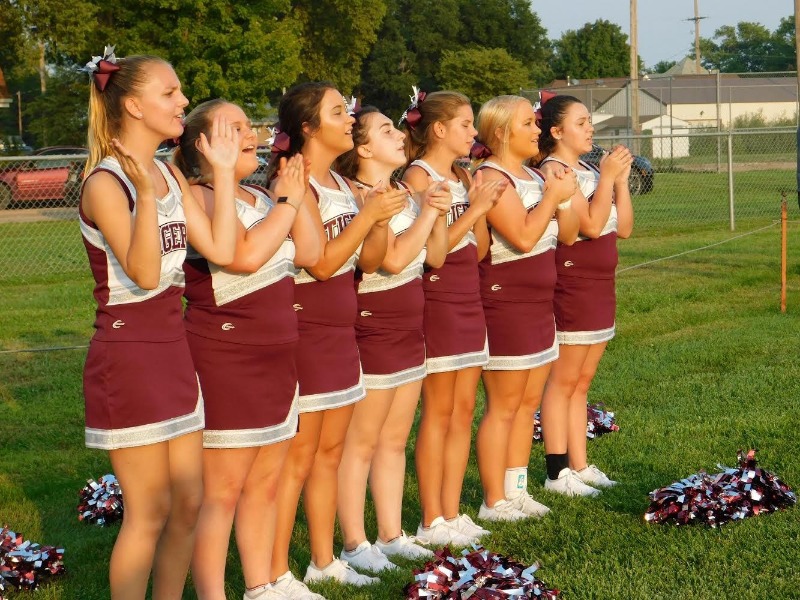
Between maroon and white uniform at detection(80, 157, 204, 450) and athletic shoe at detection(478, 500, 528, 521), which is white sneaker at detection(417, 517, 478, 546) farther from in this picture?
maroon and white uniform at detection(80, 157, 204, 450)

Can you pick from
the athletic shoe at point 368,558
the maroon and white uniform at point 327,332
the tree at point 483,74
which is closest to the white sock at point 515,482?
the athletic shoe at point 368,558

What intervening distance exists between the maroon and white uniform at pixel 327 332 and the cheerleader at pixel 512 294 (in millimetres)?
1104

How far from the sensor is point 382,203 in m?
4.32

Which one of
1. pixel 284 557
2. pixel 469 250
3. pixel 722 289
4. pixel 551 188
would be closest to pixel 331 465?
pixel 284 557

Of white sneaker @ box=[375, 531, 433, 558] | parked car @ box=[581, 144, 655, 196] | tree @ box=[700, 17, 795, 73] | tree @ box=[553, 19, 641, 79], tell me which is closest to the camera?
white sneaker @ box=[375, 531, 433, 558]

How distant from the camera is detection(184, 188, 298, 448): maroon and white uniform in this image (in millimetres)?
4008

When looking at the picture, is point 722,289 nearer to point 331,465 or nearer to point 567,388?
point 567,388

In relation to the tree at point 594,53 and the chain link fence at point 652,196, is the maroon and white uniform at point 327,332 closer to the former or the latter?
the chain link fence at point 652,196

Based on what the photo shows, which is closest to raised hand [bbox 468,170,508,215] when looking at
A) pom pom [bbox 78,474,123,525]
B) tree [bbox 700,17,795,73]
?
pom pom [bbox 78,474,123,525]

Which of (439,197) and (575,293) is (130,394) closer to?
(439,197)

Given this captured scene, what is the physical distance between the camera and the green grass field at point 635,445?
4.70m

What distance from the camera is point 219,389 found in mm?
4020

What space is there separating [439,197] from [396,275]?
0.37 metres

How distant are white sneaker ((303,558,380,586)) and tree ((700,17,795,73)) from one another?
110499 mm
